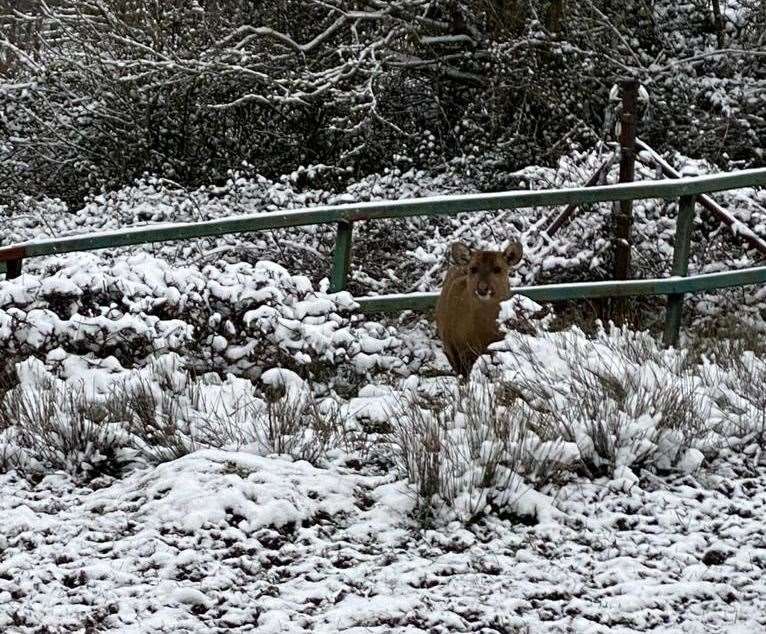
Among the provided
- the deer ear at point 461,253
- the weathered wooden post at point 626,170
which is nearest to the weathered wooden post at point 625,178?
the weathered wooden post at point 626,170

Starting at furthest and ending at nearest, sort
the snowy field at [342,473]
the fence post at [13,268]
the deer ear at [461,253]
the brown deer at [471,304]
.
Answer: the fence post at [13,268]
the deer ear at [461,253]
the brown deer at [471,304]
the snowy field at [342,473]

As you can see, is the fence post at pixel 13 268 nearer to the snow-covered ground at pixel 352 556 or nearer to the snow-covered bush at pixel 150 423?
the snow-covered bush at pixel 150 423

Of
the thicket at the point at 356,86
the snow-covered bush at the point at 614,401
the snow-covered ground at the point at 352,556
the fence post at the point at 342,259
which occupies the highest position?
the thicket at the point at 356,86

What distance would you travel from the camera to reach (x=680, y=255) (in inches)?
330

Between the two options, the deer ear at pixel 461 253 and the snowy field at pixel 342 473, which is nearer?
the snowy field at pixel 342 473

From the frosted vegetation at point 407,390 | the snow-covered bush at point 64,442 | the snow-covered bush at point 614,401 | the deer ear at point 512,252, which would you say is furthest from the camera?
the deer ear at point 512,252

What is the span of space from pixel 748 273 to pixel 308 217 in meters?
2.91

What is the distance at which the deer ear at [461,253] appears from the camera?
8000 mm

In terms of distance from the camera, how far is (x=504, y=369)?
6.09m

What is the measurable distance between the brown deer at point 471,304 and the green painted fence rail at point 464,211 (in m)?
0.47

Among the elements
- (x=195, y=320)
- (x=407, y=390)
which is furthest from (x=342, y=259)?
(x=407, y=390)

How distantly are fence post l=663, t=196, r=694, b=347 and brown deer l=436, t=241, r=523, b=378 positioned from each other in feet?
3.78

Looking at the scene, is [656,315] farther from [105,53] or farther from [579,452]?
[105,53]

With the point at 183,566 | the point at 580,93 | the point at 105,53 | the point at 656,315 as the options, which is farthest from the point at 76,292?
the point at 105,53
